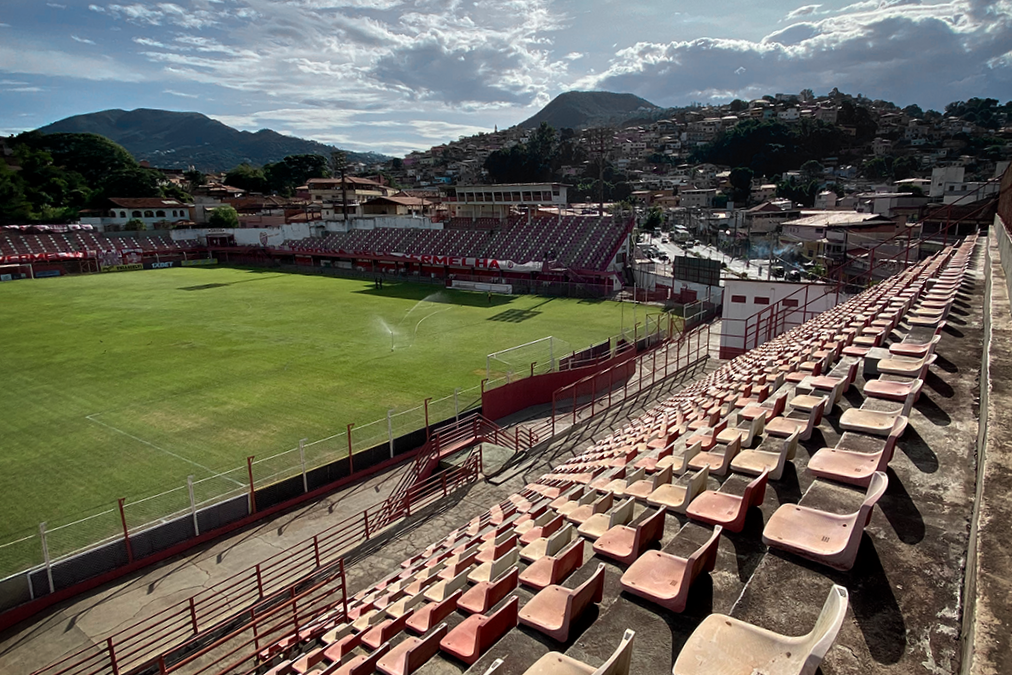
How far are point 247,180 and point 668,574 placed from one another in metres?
131

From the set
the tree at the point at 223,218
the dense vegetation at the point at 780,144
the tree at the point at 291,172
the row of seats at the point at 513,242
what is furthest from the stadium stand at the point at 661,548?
the dense vegetation at the point at 780,144

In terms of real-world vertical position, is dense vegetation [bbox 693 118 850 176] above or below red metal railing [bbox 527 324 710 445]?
above

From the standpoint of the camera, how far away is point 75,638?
32.2 feet

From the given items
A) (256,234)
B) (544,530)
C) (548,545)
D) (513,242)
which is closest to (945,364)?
(544,530)

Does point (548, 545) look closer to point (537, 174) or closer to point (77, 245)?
point (77, 245)

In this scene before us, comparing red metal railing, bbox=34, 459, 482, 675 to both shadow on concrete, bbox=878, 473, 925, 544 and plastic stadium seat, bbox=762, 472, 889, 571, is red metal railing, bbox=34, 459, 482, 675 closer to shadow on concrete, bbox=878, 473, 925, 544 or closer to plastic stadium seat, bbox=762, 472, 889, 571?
plastic stadium seat, bbox=762, 472, 889, 571

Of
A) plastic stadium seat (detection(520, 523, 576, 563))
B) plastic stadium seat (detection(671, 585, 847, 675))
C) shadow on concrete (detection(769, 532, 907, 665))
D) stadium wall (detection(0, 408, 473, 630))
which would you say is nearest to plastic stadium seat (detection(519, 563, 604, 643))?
plastic stadium seat (detection(520, 523, 576, 563))

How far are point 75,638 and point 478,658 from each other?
381 inches

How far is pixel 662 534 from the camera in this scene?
16.5 ft

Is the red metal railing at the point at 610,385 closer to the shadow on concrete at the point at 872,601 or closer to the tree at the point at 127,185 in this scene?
the shadow on concrete at the point at 872,601

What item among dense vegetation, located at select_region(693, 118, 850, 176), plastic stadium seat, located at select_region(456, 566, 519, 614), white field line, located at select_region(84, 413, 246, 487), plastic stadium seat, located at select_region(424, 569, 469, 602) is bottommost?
white field line, located at select_region(84, 413, 246, 487)

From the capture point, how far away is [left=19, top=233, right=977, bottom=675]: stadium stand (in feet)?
10.8

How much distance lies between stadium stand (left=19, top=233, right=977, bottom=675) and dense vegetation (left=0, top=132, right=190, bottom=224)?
90156 millimetres

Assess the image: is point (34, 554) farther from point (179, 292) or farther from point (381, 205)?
point (381, 205)
